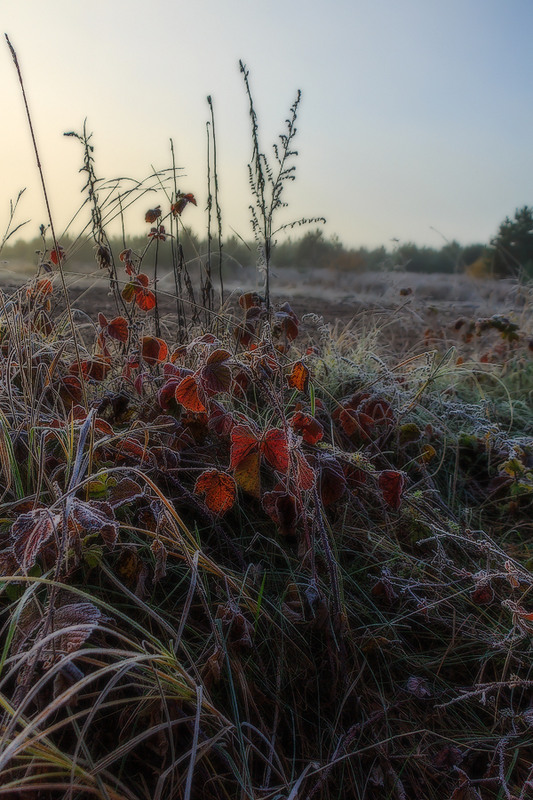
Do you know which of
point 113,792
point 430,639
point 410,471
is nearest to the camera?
point 113,792

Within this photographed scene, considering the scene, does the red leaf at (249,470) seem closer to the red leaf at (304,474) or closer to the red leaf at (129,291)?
the red leaf at (304,474)

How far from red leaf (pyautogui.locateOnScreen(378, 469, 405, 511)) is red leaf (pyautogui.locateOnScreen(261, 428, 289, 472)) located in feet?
1.04

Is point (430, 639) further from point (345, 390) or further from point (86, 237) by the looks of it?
point (86, 237)

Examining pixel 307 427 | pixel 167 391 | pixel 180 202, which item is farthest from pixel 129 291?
pixel 307 427

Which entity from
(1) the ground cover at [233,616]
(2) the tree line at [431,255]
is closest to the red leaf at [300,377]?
(1) the ground cover at [233,616]

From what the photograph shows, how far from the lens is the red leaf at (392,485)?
1.46 metres

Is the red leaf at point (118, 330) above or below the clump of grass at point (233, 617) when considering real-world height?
above

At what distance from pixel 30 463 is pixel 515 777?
142 cm

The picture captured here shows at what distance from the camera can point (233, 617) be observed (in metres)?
1.18

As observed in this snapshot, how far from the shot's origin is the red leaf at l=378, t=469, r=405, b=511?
1464 mm

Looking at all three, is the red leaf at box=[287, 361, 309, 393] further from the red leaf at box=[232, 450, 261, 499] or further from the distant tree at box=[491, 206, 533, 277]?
the distant tree at box=[491, 206, 533, 277]

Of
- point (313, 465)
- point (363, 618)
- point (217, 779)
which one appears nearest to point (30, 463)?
point (313, 465)

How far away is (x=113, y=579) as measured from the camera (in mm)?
1199

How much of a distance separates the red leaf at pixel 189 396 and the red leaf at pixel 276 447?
22cm
